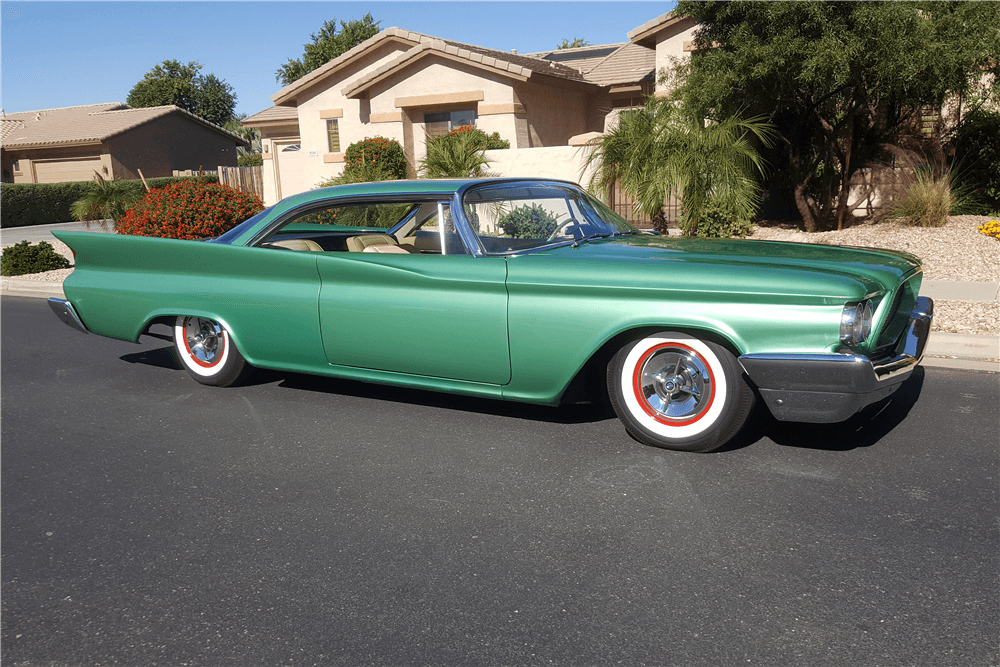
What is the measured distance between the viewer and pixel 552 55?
1310 inches

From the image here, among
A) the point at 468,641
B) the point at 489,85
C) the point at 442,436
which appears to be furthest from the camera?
the point at 489,85

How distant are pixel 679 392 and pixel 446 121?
18.7m

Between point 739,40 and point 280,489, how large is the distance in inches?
427

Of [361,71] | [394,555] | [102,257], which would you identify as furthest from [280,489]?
[361,71]

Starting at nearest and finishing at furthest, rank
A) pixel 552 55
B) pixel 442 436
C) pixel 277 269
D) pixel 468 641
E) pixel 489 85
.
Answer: pixel 468 641
pixel 442 436
pixel 277 269
pixel 489 85
pixel 552 55

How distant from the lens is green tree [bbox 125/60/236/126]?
69812mm

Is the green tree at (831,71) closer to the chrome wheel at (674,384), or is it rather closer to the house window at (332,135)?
the chrome wheel at (674,384)

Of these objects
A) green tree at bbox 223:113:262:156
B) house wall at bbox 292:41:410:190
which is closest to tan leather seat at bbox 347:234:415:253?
house wall at bbox 292:41:410:190

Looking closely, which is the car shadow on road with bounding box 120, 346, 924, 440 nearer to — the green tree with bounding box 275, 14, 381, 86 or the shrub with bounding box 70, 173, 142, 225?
the shrub with bounding box 70, 173, 142, 225

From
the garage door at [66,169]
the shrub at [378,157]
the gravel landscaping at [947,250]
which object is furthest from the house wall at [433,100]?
the garage door at [66,169]

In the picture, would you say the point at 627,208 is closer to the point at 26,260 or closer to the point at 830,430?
the point at 26,260

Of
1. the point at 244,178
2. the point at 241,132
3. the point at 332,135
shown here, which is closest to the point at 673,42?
the point at 332,135

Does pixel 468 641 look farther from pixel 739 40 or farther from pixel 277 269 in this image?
pixel 739 40

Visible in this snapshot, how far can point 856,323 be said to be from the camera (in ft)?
12.5
